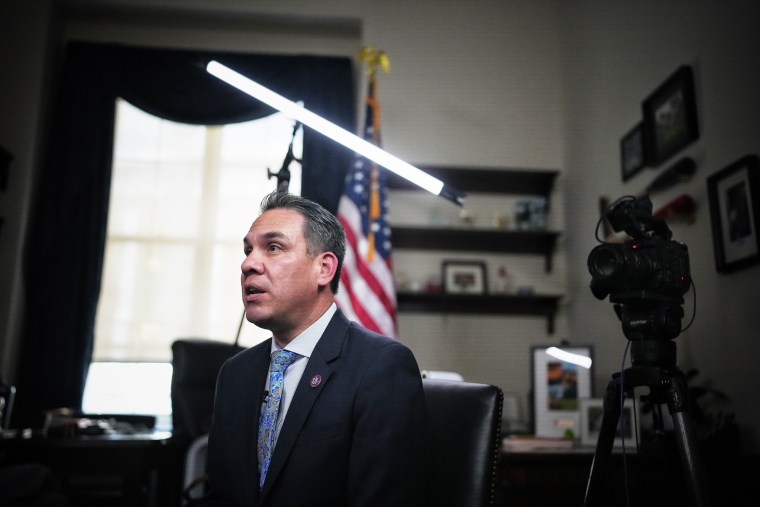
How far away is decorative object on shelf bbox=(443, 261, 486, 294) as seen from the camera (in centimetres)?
420

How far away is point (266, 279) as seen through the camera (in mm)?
1487

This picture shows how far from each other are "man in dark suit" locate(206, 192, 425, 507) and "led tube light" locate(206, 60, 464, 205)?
22 cm

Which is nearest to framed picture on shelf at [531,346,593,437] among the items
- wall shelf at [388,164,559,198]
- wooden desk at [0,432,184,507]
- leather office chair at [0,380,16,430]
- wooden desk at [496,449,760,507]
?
wooden desk at [496,449,760,507]

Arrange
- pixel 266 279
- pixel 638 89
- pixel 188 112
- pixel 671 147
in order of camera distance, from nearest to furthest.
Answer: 1. pixel 266 279
2. pixel 671 147
3. pixel 638 89
4. pixel 188 112

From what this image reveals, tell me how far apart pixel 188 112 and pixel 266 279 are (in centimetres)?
343

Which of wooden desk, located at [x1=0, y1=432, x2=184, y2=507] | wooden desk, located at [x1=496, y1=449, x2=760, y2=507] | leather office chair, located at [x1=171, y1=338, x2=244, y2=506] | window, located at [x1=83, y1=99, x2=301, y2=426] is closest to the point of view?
wooden desk, located at [x1=496, y1=449, x2=760, y2=507]

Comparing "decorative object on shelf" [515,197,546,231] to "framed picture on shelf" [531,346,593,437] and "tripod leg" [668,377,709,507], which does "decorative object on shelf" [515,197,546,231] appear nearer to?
"framed picture on shelf" [531,346,593,437]

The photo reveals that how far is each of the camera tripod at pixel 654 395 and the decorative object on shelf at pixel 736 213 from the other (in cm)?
89

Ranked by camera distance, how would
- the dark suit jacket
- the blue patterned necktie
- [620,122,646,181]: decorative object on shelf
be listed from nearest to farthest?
the dark suit jacket → the blue patterned necktie → [620,122,646,181]: decorative object on shelf

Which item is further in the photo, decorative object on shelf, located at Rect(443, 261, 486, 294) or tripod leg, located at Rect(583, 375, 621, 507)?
decorative object on shelf, located at Rect(443, 261, 486, 294)

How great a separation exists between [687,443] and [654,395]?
0.16 m

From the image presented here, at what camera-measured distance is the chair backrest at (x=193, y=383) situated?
336 cm

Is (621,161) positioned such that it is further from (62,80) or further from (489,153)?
(62,80)

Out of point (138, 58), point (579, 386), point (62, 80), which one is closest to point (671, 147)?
point (579, 386)
